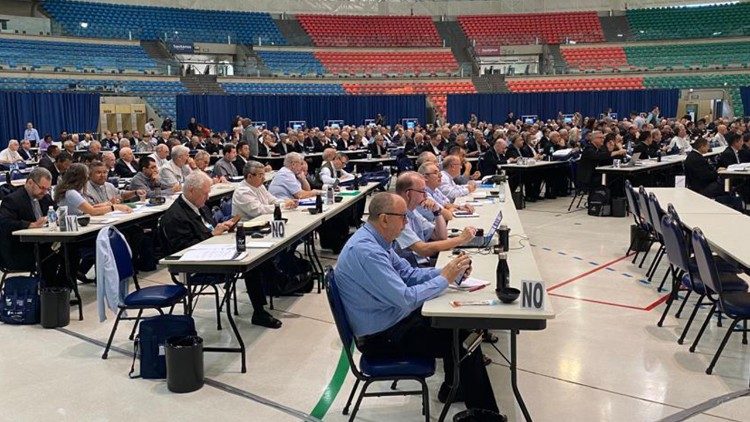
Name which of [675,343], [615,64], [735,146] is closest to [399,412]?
[675,343]

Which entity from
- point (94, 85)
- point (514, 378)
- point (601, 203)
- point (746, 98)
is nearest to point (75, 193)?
point (514, 378)

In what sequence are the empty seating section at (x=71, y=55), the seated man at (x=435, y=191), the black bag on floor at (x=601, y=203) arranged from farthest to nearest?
the empty seating section at (x=71, y=55) < the black bag on floor at (x=601, y=203) < the seated man at (x=435, y=191)

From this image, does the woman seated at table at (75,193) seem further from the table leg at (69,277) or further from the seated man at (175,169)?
the seated man at (175,169)

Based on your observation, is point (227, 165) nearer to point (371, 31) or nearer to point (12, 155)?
point (12, 155)

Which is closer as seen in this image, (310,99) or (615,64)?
(310,99)

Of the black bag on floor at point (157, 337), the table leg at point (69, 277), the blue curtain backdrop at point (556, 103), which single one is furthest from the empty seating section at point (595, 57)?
the black bag on floor at point (157, 337)

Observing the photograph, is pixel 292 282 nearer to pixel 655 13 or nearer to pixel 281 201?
pixel 281 201

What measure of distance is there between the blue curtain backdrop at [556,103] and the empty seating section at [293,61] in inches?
270

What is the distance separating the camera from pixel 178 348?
4.82 meters

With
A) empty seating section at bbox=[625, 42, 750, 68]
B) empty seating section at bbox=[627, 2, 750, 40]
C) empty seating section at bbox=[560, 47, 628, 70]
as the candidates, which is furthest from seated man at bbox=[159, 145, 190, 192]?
empty seating section at bbox=[627, 2, 750, 40]

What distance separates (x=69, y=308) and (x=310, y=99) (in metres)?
24.3

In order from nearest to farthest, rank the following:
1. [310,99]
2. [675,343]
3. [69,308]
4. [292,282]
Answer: [675,343] → [69,308] → [292,282] → [310,99]

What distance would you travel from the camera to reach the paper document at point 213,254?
5.07 meters

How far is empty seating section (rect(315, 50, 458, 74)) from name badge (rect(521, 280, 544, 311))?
100 feet
